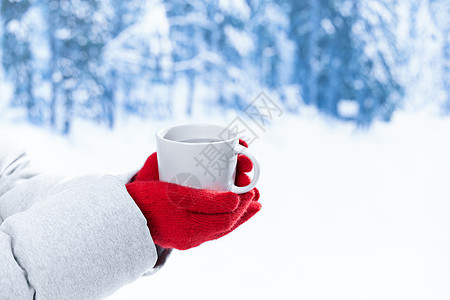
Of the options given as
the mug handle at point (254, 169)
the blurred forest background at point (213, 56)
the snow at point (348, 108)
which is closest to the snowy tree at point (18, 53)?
the blurred forest background at point (213, 56)

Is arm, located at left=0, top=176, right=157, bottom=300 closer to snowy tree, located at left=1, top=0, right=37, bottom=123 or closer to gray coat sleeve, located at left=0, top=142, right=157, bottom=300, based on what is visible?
gray coat sleeve, located at left=0, top=142, right=157, bottom=300

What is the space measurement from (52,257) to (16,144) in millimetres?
325

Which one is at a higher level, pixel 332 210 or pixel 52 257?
pixel 52 257

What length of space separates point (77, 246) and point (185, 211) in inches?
4.4

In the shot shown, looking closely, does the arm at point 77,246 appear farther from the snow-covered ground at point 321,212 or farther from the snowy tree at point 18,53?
the snowy tree at point 18,53

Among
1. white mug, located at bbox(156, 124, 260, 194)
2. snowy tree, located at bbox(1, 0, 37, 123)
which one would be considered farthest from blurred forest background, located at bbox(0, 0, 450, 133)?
white mug, located at bbox(156, 124, 260, 194)

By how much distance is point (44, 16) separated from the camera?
131 centimetres

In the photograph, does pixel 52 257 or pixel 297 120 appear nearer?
pixel 52 257

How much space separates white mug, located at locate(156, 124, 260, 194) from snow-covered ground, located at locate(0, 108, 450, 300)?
614mm

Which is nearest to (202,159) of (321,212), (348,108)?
(321,212)

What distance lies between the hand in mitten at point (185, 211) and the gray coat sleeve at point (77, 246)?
0.02 metres

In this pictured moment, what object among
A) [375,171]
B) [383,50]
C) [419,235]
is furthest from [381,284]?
[383,50]

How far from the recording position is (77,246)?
450mm

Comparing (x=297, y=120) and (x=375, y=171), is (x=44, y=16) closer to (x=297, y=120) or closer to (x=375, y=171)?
(x=297, y=120)
